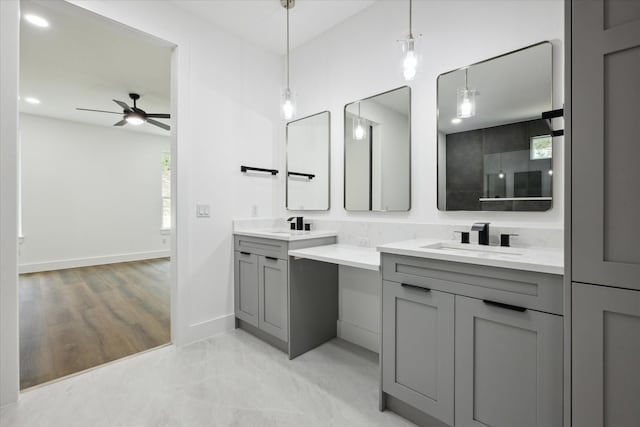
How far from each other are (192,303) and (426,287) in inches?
79.6

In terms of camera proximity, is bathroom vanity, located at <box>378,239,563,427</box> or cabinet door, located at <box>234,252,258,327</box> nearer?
bathroom vanity, located at <box>378,239,563,427</box>

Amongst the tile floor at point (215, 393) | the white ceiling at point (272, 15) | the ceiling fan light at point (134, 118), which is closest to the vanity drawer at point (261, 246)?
the tile floor at point (215, 393)

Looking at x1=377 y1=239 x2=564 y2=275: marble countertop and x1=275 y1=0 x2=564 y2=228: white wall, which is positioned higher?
x1=275 y1=0 x2=564 y2=228: white wall

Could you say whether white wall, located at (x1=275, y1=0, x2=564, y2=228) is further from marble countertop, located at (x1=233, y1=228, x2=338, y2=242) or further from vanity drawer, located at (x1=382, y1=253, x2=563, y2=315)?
vanity drawer, located at (x1=382, y1=253, x2=563, y2=315)

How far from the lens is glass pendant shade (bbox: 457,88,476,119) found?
6.39 feet

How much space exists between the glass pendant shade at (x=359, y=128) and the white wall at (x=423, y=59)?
0.17 m

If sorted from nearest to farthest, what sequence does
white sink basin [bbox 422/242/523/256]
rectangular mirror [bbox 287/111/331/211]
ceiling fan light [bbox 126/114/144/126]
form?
1. white sink basin [bbox 422/242/523/256]
2. rectangular mirror [bbox 287/111/331/211]
3. ceiling fan light [bbox 126/114/144/126]

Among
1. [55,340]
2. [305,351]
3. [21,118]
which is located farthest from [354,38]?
[21,118]

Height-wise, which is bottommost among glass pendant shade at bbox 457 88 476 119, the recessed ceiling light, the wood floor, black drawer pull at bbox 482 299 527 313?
the wood floor

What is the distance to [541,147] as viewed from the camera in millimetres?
1687

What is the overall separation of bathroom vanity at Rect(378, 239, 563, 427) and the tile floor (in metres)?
0.33

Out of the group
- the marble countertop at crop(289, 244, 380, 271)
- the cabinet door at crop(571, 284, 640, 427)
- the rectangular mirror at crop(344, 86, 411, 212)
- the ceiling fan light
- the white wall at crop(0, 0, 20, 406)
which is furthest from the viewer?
the ceiling fan light

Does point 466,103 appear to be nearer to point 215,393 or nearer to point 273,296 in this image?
point 273,296

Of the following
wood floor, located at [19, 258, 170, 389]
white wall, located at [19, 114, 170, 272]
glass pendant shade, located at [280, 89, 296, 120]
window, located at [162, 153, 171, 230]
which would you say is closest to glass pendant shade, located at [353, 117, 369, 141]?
glass pendant shade, located at [280, 89, 296, 120]
